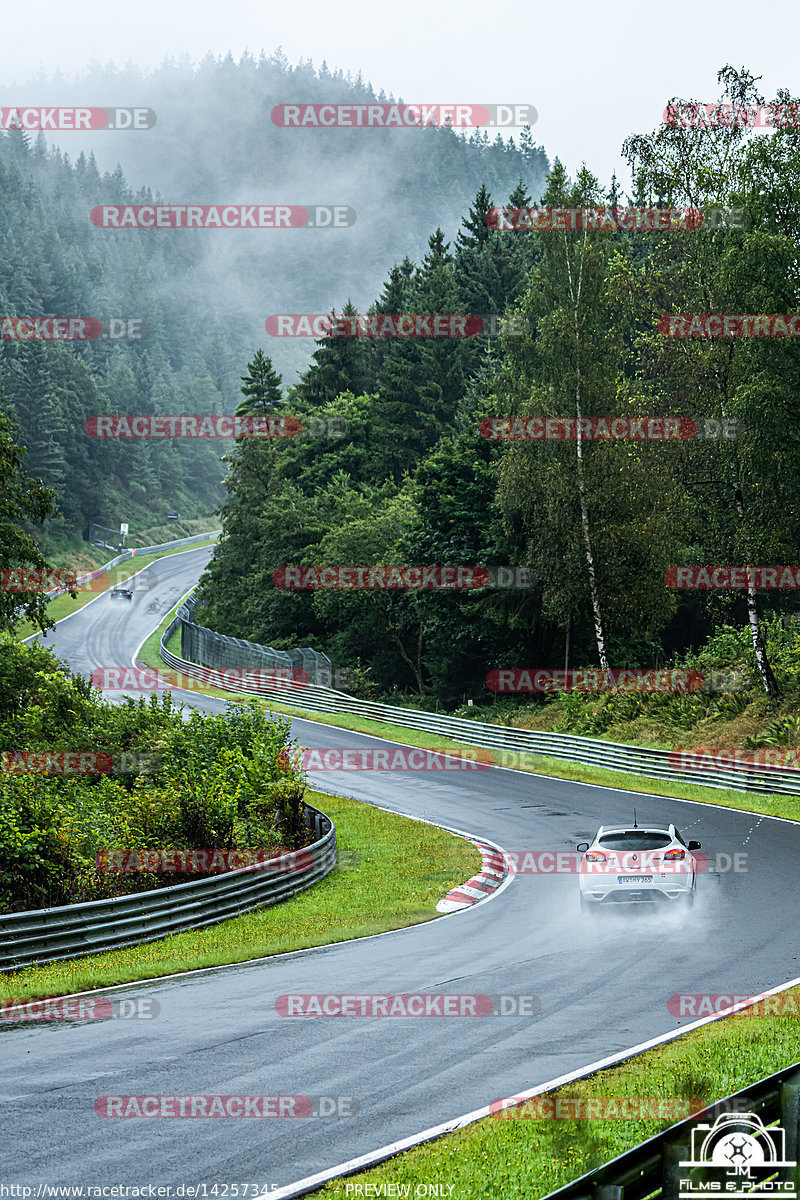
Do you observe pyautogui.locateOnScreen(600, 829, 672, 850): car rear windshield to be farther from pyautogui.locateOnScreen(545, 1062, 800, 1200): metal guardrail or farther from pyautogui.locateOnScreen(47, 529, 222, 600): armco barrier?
pyautogui.locateOnScreen(47, 529, 222, 600): armco barrier

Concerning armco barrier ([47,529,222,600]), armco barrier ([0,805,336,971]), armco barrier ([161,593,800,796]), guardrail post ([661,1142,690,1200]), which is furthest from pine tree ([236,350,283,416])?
guardrail post ([661,1142,690,1200])

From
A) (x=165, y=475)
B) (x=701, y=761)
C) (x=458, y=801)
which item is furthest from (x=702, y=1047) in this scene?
(x=165, y=475)

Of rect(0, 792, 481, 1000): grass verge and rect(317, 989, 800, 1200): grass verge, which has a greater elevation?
rect(317, 989, 800, 1200): grass verge

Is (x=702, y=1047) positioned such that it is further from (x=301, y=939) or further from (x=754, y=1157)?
(x=301, y=939)

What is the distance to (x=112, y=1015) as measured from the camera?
1177cm

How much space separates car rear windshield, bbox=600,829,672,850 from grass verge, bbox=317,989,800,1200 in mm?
6215

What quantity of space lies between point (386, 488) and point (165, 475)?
3650 inches

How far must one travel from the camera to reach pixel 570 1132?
7988mm

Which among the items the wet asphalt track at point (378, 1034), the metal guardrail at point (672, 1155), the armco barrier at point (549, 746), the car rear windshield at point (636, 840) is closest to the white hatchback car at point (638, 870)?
the car rear windshield at point (636, 840)

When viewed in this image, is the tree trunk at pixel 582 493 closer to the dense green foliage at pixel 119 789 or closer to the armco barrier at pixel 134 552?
the dense green foliage at pixel 119 789

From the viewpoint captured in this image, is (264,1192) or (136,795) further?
(136,795)

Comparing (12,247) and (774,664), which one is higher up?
(12,247)

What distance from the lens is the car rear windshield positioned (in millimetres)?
16516

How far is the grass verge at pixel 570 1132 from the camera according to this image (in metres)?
7.19
